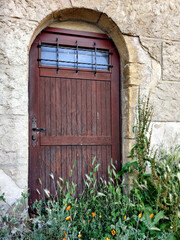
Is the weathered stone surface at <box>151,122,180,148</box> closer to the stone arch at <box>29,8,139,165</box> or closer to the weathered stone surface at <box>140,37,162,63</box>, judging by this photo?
the stone arch at <box>29,8,139,165</box>

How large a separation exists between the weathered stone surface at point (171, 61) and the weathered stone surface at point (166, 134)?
0.54m

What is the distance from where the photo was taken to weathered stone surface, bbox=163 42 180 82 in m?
2.98

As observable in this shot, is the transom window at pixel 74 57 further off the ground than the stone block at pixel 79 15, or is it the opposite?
the stone block at pixel 79 15

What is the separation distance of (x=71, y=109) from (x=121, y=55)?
871 mm

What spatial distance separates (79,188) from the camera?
2814mm

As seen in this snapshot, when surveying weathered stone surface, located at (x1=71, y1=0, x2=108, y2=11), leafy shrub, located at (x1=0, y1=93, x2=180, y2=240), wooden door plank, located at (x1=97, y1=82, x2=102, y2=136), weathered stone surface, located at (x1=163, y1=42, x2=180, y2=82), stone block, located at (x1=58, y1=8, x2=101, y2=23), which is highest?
weathered stone surface, located at (x1=71, y1=0, x2=108, y2=11)

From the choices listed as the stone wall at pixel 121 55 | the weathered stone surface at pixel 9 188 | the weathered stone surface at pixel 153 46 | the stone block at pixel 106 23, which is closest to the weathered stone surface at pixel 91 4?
the stone wall at pixel 121 55

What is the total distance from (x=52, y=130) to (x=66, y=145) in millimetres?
224

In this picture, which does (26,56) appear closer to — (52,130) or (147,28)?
(52,130)

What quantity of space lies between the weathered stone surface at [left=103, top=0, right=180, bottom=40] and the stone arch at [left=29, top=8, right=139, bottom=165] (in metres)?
0.10

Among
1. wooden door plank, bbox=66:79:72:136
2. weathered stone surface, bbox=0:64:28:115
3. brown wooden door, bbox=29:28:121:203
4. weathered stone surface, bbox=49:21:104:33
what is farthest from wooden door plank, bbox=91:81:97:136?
weathered stone surface, bbox=0:64:28:115

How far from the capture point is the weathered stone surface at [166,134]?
2.90m

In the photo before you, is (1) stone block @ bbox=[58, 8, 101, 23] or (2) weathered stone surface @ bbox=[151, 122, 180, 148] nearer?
(1) stone block @ bbox=[58, 8, 101, 23]

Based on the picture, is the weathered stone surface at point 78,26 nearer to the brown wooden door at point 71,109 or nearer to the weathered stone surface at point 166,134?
the brown wooden door at point 71,109
